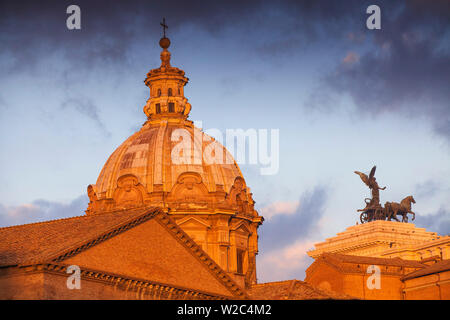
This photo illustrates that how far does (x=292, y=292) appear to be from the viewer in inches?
3098

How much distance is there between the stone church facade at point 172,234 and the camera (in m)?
63.6

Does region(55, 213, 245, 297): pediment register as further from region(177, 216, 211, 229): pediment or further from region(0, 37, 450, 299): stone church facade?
region(177, 216, 211, 229): pediment

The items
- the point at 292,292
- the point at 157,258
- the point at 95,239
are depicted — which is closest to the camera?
the point at 95,239

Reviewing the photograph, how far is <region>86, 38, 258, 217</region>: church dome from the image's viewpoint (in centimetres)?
9369

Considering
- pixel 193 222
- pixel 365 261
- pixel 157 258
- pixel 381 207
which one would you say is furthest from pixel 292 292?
pixel 381 207

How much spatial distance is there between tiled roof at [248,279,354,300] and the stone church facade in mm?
123

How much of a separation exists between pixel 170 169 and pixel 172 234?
2566 centimetres

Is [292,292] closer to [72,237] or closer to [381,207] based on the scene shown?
[72,237]

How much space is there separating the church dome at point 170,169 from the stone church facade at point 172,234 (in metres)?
0.09

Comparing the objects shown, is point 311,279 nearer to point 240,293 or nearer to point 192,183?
point 192,183

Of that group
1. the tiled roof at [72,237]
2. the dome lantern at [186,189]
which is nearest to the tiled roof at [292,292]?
the tiled roof at [72,237]

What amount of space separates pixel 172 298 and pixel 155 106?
36.7 metres

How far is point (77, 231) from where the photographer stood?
215 feet

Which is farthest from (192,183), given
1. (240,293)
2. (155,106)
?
(240,293)
